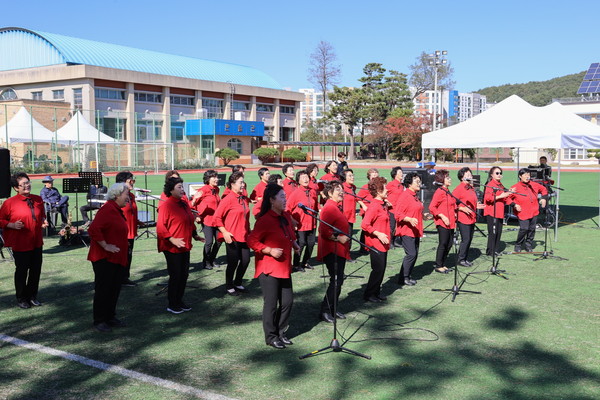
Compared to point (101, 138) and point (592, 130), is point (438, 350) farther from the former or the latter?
point (101, 138)

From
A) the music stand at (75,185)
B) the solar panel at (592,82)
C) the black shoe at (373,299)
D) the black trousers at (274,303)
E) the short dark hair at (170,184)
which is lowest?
the black shoe at (373,299)

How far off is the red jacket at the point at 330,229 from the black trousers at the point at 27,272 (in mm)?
3863

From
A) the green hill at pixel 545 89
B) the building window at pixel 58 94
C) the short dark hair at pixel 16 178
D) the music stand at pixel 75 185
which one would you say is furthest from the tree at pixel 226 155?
the green hill at pixel 545 89

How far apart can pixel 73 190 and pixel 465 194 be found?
917 centimetres

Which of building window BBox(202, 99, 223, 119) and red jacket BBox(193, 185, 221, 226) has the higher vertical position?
building window BBox(202, 99, 223, 119)

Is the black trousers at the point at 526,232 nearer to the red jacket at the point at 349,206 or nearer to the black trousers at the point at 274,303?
the red jacket at the point at 349,206

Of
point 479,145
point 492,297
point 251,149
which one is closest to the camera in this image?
point 492,297

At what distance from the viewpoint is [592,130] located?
1402 centimetres

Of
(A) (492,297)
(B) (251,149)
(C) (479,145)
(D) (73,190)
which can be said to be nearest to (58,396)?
(A) (492,297)

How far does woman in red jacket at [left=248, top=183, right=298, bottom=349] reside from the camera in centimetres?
604

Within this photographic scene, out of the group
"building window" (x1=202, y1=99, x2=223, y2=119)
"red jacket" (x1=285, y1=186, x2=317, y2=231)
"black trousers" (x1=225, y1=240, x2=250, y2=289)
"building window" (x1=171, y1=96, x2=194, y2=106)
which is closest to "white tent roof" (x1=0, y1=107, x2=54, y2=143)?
"red jacket" (x1=285, y1=186, x2=317, y2=231)

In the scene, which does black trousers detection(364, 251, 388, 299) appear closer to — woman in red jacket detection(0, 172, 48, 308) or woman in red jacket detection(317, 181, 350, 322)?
woman in red jacket detection(317, 181, 350, 322)

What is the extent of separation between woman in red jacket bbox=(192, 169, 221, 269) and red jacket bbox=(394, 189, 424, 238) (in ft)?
10.4

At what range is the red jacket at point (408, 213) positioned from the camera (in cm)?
877
